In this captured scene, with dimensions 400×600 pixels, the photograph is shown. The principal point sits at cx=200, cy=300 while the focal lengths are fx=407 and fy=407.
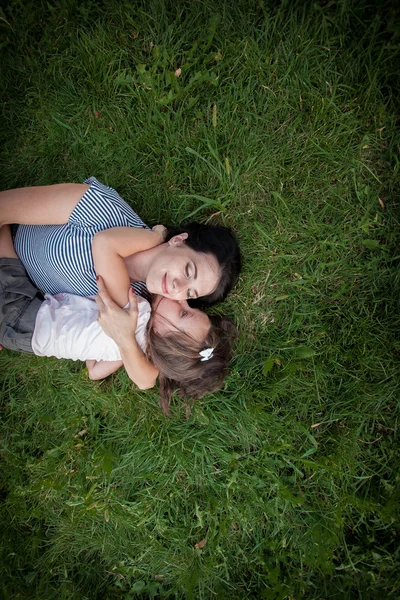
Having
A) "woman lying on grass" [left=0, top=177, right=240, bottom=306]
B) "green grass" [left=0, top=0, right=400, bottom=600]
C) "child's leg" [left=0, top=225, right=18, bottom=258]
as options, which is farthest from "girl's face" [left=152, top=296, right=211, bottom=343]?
"child's leg" [left=0, top=225, right=18, bottom=258]

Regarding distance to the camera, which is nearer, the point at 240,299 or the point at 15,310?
the point at 15,310

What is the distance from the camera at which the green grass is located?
112 inches

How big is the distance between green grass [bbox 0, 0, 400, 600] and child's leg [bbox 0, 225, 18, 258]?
1.77 ft

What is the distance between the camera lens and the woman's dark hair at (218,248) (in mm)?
2650

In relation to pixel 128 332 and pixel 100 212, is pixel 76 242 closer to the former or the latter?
pixel 100 212

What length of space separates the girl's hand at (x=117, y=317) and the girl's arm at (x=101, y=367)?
443mm

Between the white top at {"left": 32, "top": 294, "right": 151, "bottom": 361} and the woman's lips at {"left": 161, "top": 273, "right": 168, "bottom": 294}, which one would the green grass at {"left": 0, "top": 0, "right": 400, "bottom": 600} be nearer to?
the white top at {"left": 32, "top": 294, "right": 151, "bottom": 361}

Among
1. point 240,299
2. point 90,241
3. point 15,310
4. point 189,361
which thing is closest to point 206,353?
point 189,361

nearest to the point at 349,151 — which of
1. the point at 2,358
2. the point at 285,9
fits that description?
the point at 285,9

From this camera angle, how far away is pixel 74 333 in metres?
2.77

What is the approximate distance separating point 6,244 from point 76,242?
597 mm

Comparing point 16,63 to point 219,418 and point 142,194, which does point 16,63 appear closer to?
point 142,194

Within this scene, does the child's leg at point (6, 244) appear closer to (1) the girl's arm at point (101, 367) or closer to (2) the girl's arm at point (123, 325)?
(2) the girl's arm at point (123, 325)

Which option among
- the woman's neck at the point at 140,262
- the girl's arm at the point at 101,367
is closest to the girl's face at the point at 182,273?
the woman's neck at the point at 140,262
